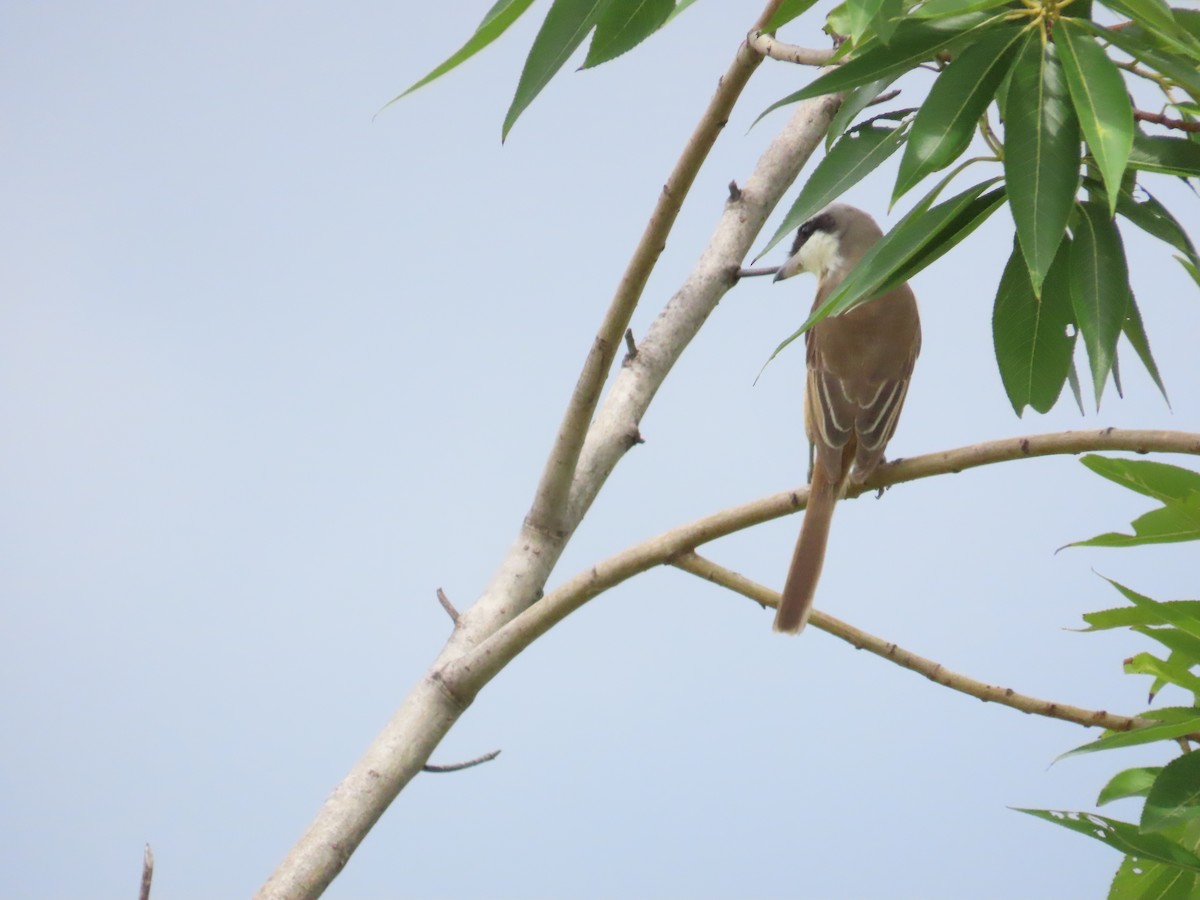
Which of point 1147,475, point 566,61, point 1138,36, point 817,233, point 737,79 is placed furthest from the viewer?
point 817,233

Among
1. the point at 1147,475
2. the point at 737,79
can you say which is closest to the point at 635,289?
the point at 737,79

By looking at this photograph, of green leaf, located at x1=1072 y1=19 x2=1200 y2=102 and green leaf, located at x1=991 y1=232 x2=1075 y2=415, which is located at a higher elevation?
green leaf, located at x1=1072 y1=19 x2=1200 y2=102

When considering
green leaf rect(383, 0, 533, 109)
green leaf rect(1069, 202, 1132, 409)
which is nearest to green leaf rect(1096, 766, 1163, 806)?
green leaf rect(1069, 202, 1132, 409)

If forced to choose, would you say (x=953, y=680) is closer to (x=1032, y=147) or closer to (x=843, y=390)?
(x=843, y=390)

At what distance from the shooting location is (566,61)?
5.29ft

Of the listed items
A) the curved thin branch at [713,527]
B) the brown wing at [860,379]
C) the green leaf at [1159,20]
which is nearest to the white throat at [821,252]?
the brown wing at [860,379]

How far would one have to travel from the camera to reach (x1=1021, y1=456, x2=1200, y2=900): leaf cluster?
1823mm

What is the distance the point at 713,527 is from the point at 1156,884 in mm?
988

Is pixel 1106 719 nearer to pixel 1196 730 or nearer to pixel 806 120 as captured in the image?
pixel 1196 730

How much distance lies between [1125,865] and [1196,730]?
318mm

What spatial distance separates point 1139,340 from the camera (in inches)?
80.6

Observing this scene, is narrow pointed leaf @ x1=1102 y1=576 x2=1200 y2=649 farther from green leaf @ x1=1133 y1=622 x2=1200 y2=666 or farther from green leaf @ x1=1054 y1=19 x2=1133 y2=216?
green leaf @ x1=1054 y1=19 x2=1133 y2=216

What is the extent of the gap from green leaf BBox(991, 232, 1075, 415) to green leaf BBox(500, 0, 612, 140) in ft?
2.63

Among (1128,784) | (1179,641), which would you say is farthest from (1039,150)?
(1128,784)
